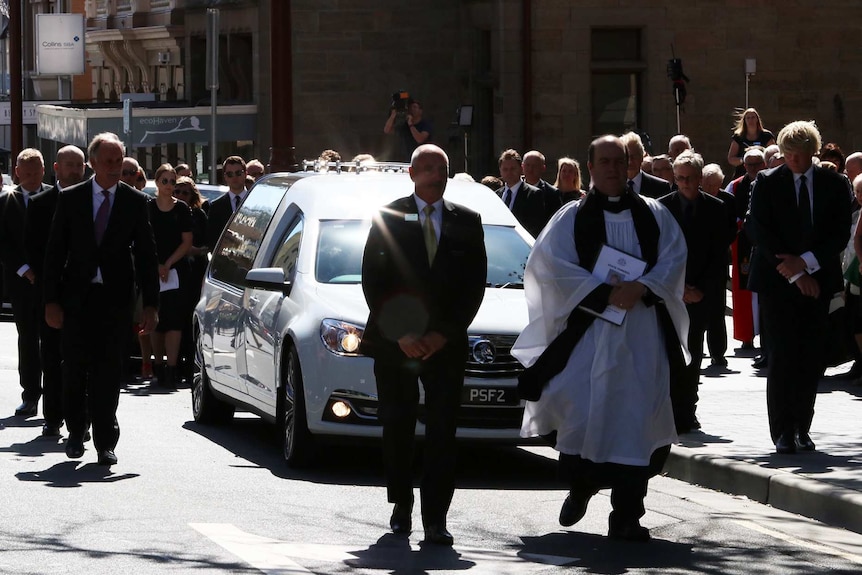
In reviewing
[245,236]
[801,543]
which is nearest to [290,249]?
[245,236]

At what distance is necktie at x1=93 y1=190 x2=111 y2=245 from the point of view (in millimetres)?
11320

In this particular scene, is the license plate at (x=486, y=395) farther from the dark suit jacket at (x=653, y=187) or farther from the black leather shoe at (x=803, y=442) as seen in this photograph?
the dark suit jacket at (x=653, y=187)

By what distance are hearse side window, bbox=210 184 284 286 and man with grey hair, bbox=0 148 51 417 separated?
4.52ft

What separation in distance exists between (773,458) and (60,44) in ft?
135

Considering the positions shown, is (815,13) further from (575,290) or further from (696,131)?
(575,290)

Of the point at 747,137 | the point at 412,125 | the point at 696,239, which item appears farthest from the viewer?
the point at 412,125

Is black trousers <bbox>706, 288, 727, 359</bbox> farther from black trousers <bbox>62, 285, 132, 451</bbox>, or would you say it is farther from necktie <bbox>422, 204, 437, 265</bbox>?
necktie <bbox>422, 204, 437, 265</bbox>

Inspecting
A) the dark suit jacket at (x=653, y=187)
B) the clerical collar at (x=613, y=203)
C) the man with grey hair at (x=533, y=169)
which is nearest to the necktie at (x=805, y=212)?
the clerical collar at (x=613, y=203)

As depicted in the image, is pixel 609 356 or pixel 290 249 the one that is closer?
pixel 609 356

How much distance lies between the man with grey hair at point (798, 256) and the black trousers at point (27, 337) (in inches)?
218

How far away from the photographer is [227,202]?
17.3 m

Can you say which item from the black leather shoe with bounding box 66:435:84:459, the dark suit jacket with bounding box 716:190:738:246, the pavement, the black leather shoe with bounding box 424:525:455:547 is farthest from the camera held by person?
the black leather shoe with bounding box 424:525:455:547

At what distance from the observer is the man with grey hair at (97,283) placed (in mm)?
11250

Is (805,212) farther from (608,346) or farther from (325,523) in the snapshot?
(325,523)
